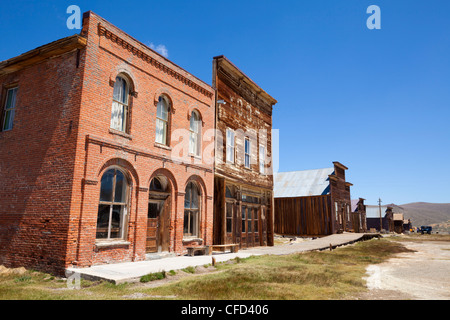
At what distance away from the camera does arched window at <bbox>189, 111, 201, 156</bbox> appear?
49.7 ft

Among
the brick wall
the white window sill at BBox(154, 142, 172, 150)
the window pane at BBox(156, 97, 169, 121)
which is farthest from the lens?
the window pane at BBox(156, 97, 169, 121)

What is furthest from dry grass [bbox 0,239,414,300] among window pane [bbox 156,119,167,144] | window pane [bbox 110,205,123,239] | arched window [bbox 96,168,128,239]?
window pane [bbox 156,119,167,144]

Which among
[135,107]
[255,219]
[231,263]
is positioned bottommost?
[231,263]

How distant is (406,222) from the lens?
68.8m

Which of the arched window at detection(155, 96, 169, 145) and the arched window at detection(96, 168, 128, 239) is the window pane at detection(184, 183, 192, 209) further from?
the arched window at detection(96, 168, 128, 239)

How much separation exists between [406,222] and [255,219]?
62.0 m

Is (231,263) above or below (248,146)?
below

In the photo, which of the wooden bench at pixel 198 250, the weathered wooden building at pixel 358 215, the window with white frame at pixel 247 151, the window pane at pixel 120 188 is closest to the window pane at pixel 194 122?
the window with white frame at pixel 247 151

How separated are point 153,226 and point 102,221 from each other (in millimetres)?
2673

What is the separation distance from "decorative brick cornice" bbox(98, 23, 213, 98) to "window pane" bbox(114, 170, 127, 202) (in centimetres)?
471
